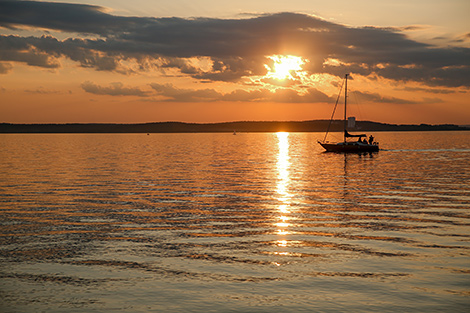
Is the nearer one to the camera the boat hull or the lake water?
the lake water

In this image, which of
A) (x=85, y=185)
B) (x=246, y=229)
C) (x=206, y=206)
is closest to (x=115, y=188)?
(x=85, y=185)

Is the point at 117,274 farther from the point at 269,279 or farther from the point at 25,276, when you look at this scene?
the point at 269,279

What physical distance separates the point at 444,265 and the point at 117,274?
38.9 ft

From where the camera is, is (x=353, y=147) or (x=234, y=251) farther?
(x=353, y=147)

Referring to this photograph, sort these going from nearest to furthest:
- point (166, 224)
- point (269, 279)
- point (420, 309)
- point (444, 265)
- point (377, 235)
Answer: point (420, 309) < point (269, 279) < point (444, 265) < point (377, 235) < point (166, 224)

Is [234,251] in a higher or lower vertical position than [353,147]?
lower

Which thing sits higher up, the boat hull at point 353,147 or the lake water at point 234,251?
the boat hull at point 353,147

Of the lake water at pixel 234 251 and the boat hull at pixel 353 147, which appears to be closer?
the lake water at pixel 234 251

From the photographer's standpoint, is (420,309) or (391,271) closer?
(420,309)

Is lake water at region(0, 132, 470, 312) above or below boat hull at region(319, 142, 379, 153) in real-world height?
below

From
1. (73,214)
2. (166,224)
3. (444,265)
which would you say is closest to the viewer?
(444,265)

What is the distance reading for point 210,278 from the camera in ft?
56.7

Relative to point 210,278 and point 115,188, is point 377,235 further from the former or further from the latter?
point 115,188

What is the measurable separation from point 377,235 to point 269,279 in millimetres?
9361
